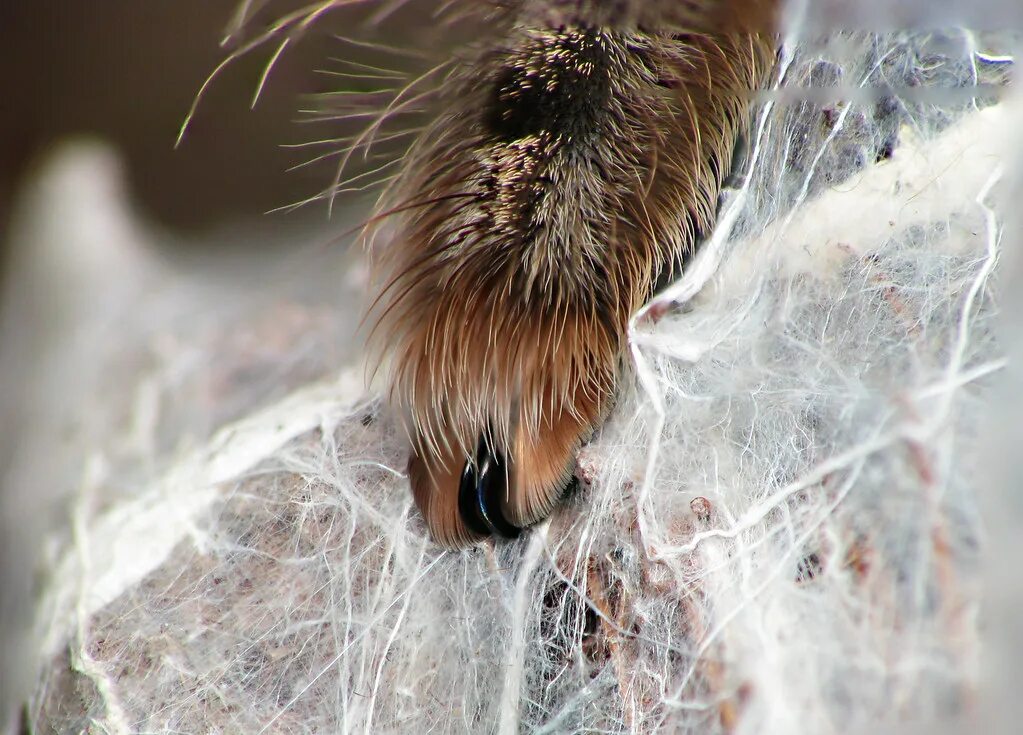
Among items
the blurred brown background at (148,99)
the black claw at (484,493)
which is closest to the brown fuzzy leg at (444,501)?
the black claw at (484,493)

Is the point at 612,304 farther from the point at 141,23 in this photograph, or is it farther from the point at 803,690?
the point at 141,23

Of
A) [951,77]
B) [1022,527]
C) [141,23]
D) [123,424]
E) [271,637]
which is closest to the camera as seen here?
[1022,527]

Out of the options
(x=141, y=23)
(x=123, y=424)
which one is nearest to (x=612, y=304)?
(x=123, y=424)

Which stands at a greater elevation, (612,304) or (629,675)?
(612,304)

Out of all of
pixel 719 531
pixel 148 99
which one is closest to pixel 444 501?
pixel 719 531

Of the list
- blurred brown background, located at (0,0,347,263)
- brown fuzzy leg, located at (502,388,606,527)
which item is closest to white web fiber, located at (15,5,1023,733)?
brown fuzzy leg, located at (502,388,606,527)

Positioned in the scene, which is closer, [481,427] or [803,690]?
[803,690]
